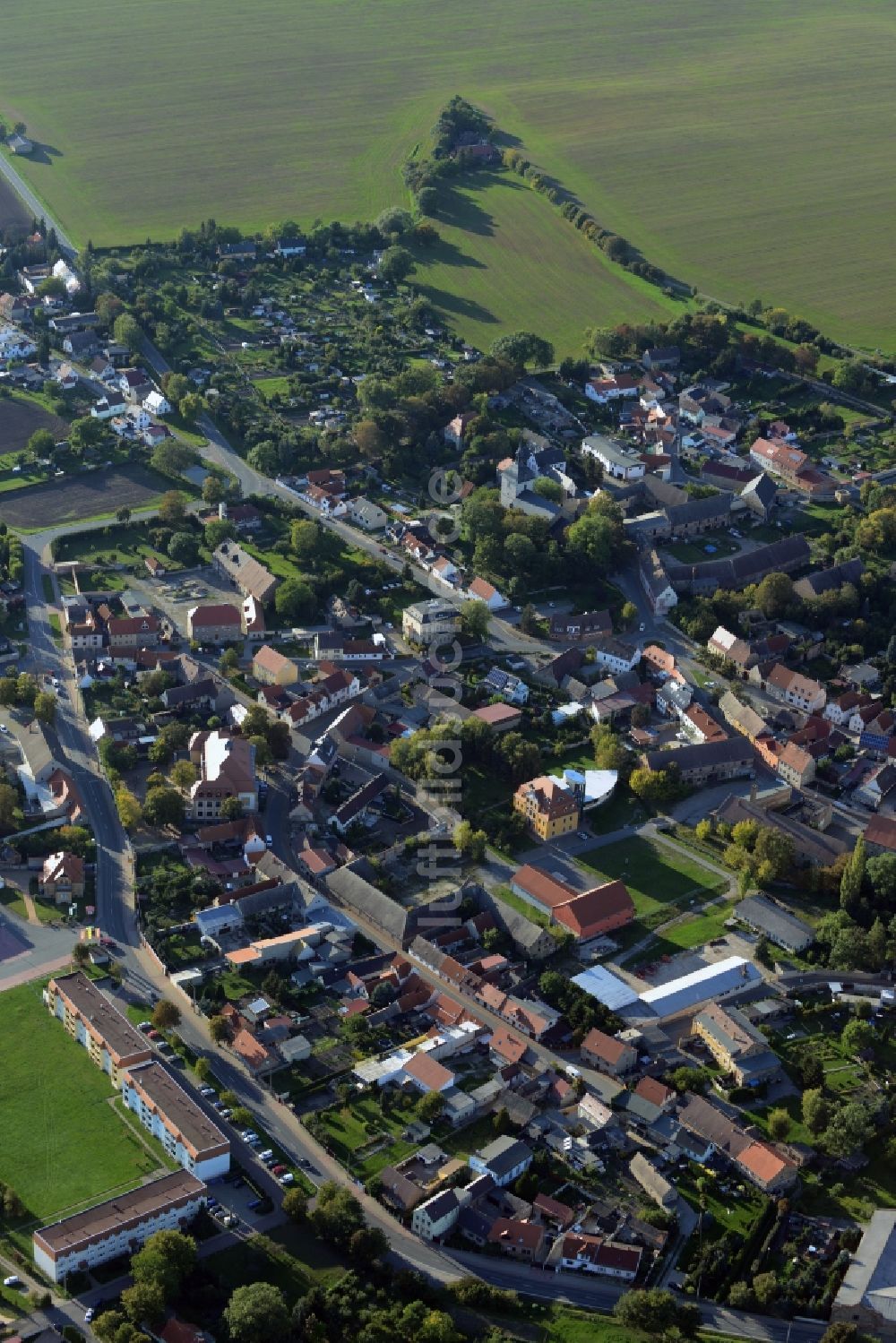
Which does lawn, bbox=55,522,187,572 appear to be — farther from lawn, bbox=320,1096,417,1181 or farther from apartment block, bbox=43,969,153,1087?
lawn, bbox=320,1096,417,1181

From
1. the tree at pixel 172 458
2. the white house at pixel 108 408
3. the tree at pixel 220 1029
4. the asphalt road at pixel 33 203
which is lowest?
the tree at pixel 220 1029

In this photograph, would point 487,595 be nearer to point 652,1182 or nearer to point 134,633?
point 134,633

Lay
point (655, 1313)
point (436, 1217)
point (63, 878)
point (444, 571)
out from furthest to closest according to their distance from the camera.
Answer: point (444, 571)
point (63, 878)
point (436, 1217)
point (655, 1313)

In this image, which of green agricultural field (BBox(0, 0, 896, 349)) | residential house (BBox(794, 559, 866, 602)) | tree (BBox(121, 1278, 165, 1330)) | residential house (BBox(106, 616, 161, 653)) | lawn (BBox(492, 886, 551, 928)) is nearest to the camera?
tree (BBox(121, 1278, 165, 1330))

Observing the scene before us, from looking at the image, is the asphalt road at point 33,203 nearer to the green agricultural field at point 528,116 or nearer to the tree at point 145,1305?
the green agricultural field at point 528,116

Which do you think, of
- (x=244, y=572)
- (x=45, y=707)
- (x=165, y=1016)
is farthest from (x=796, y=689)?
(x=165, y=1016)

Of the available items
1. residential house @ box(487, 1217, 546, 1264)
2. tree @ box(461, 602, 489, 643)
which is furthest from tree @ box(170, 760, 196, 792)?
residential house @ box(487, 1217, 546, 1264)

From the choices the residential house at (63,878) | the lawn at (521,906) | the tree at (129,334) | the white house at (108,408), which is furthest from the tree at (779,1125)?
the tree at (129,334)
